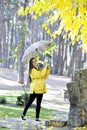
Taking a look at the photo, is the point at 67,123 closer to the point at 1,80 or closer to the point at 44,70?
the point at 44,70

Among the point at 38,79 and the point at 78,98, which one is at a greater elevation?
the point at 38,79

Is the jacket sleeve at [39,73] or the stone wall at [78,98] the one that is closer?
the jacket sleeve at [39,73]

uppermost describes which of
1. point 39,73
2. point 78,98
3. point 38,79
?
point 39,73

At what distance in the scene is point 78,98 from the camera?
30.9 feet

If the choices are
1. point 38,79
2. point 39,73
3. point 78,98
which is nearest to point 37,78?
point 38,79

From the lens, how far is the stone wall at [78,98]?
9281 millimetres

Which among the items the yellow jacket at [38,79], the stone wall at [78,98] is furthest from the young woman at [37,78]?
the stone wall at [78,98]

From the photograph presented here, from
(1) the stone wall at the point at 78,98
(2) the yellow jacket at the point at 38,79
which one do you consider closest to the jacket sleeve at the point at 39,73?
(2) the yellow jacket at the point at 38,79

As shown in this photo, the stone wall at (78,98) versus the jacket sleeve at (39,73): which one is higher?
the jacket sleeve at (39,73)

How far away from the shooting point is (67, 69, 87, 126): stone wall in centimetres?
928

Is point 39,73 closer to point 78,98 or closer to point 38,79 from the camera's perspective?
point 38,79

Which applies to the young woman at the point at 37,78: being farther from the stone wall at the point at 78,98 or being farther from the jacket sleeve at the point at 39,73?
the stone wall at the point at 78,98

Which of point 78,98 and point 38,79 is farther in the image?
point 78,98

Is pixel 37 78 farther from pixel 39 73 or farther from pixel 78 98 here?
pixel 78 98
